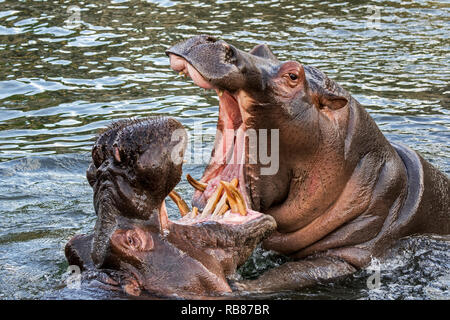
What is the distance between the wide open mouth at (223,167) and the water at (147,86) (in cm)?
64

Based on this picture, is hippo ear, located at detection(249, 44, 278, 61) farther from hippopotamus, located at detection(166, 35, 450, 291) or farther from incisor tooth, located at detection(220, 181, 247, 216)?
incisor tooth, located at detection(220, 181, 247, 216)

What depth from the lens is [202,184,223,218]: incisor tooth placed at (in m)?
5.23

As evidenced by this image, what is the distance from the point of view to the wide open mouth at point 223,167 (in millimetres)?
5164

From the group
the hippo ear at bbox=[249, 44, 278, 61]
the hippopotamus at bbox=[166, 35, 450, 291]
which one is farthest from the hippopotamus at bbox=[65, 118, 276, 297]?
the hippo ear at bbox=[249, 44, 278, 61]

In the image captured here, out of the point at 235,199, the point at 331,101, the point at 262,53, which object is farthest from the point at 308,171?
the point at 262,53

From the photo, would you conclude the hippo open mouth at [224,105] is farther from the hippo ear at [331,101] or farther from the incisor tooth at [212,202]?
the hippo ear at [331,101]

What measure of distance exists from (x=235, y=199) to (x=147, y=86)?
262 inches

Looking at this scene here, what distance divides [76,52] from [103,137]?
8.94m

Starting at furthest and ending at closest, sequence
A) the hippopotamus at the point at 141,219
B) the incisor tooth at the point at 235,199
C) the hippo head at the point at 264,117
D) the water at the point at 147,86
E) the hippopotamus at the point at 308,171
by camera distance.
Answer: the water at the point at 147,86, the hippopotamus at the point at 308,171, the hippo head at the point at 264,117, the incisor tooth at the point at 235,199, the hippopotamus at the point at 141,219

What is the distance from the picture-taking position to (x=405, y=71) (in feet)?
39.4

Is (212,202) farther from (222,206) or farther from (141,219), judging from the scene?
(141,219)

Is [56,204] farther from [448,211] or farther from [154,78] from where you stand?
[154,78]

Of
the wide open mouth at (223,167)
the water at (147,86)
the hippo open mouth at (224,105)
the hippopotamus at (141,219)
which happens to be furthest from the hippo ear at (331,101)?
the hippopotamus at (141,219)

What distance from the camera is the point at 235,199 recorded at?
5.17 metres
